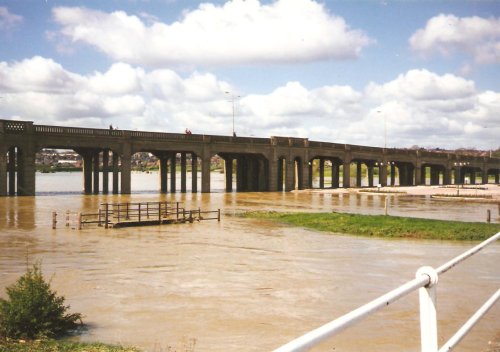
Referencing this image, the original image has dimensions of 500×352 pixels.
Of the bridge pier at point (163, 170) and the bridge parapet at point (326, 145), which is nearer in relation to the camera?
the bridge pier at point (163, 170)

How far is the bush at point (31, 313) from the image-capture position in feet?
36.4

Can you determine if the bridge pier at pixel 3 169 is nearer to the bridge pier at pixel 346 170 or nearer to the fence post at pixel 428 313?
the bridge pier at pixel 346 170

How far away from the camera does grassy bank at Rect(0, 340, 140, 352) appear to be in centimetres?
994

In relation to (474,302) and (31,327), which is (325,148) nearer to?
(474,302)

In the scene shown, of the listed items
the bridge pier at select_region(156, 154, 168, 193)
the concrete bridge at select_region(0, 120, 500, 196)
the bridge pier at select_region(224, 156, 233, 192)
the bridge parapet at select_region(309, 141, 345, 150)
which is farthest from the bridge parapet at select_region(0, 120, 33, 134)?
the bridge parapet at select_region(309, 141, 345, 150)

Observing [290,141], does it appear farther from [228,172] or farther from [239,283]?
[239,283]

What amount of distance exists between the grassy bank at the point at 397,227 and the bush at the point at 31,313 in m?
23.7

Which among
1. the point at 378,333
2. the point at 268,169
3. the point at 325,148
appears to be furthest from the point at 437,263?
the point at 325,148

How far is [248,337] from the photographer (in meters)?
11.9

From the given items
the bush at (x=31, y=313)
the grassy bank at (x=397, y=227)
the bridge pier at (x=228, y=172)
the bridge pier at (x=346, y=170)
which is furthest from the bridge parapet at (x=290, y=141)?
the bush at (x=31, y=313)

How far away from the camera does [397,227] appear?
3300 cm

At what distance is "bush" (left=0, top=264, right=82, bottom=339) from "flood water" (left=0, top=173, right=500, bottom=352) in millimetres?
827

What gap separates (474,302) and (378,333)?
4559 millimetres

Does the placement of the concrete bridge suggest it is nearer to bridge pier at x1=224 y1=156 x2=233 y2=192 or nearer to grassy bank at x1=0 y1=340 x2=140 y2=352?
bridge pier at x1=224 y1=156 x2=233 y2=192
